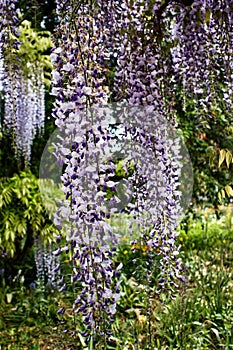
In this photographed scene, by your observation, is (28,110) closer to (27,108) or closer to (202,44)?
(27,108)

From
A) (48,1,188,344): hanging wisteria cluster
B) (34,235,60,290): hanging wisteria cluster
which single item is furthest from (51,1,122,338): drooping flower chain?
(34,235,60,290): hanging wisteria cluster

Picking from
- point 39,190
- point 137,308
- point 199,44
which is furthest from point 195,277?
point 199,44

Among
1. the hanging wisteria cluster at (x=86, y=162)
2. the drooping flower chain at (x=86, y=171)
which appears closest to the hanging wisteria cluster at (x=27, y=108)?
the hanging wisteria cluster at (x=86, y=162)

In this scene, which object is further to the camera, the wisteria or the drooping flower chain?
the wisteria

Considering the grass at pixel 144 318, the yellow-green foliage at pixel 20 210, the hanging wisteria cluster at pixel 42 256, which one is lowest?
the grass at pixel 144 318

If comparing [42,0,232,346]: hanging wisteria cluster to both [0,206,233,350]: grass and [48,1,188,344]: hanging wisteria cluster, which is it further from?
[0,206,233,350]: grass

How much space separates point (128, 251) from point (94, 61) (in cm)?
386

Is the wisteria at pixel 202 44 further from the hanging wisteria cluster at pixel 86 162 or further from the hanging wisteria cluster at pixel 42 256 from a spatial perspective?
the hanging wisteria cluster at pixel 42 256

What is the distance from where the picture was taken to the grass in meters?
3.09

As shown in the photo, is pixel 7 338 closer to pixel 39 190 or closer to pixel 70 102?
pixel 39 190

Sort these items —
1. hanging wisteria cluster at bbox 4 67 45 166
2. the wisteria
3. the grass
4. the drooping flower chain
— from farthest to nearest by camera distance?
hanging wisteria cluster at bbox 4 67 45 166 → the grass → the wisteria → the drooping flower chain

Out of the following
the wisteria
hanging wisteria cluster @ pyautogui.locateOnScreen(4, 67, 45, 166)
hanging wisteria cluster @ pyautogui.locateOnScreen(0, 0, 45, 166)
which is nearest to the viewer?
the wisteria

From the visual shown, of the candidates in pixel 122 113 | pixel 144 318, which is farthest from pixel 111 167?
pixel 144 318

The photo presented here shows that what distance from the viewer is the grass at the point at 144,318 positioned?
10.1ft
